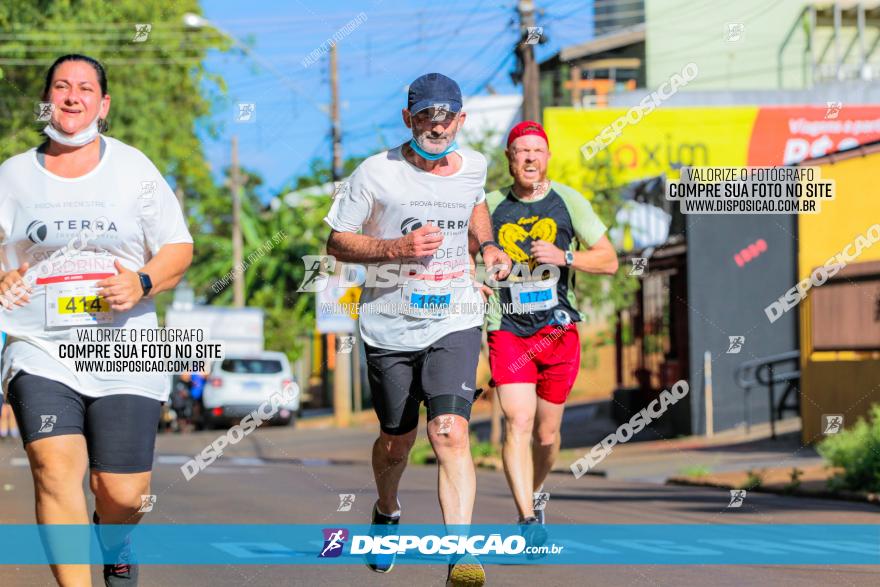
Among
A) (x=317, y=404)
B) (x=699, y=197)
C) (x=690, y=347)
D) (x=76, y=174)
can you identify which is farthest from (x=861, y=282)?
(x=317, y=404)

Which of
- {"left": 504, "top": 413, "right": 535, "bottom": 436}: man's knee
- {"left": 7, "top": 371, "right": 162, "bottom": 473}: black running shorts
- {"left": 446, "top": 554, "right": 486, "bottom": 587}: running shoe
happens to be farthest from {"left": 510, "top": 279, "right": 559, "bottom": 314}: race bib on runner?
{"left": 7, "top": 371, "right": 162, "bottom": 473}: black running shorts

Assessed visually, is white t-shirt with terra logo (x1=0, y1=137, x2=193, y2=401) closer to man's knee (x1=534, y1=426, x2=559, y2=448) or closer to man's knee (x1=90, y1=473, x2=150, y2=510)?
man's knee (x1=90, y1=473, x2=150, y2=510)

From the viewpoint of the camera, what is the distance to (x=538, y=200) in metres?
8.88

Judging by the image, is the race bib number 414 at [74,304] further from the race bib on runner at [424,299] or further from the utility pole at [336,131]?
the utility pole at [336,131]

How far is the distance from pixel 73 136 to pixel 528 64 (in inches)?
643

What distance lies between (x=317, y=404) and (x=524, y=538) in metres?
45.4

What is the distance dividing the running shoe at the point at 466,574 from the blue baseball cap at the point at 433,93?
192cm

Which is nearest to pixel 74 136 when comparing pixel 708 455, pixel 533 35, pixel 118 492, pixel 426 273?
pixel 118 492

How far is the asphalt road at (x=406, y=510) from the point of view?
8047 millimetres

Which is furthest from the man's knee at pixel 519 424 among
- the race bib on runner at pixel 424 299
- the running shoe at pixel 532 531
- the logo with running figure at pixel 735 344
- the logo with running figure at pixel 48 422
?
the logo with running figure at pixel 735 344

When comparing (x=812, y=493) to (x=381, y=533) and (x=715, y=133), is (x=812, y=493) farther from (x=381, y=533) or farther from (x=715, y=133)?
(x=715, y=133)

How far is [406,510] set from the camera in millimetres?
11922

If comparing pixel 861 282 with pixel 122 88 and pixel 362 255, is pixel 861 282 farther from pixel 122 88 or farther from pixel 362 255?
pixel 122 88

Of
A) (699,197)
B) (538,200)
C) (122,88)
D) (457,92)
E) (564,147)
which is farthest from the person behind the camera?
(122,88)
